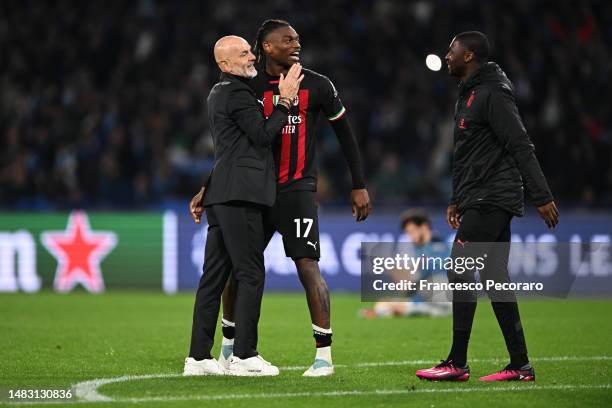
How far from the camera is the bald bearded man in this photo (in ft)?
22.7

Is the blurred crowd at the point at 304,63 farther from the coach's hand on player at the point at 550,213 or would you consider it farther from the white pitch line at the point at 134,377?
the coach's hand on player at the point at 550,213

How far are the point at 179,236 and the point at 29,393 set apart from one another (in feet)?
33.8

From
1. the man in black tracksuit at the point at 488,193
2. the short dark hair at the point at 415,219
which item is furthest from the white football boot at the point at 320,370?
the short dark hair at the point at 415,219

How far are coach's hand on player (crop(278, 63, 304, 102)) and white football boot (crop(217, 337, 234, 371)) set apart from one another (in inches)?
67.3

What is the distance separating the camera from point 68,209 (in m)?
16.8

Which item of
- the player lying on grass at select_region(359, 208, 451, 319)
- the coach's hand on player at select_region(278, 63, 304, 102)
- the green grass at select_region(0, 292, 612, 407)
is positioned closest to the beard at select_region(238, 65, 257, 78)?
the coach's hand on player at select_region(278, 63, 304, 102)

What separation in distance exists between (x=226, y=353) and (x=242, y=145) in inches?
56.7

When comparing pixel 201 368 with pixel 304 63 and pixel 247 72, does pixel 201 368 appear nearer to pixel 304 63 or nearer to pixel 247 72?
pixel 247 72

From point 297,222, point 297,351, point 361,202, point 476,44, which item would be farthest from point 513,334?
point 297,351

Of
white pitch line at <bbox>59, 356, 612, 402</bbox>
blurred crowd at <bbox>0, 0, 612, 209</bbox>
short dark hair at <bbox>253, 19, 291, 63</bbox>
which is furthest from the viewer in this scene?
blurred crowd at <bbox>0, 0, 612, 209</bbox>

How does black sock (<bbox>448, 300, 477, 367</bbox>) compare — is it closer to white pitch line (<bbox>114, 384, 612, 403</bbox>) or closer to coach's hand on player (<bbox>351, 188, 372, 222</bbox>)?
white pitch line (<bbox>114, 384, 612, 403</bbox>)

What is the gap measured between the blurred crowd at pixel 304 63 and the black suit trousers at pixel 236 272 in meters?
9.88

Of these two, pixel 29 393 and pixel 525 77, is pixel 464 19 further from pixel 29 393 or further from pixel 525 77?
pixel 29 393

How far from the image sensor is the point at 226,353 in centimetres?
742
